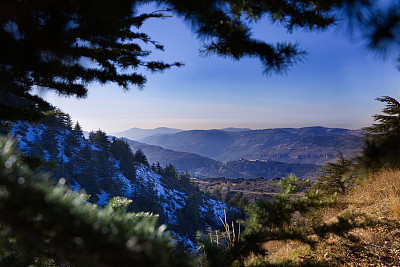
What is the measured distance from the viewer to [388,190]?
570 centimetres

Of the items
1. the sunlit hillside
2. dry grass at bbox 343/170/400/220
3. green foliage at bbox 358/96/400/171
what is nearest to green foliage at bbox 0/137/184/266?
green foliage at bbox 358/96/400/171

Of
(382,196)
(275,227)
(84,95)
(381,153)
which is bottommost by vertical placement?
(382,196)

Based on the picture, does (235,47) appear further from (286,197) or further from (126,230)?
(126,230)

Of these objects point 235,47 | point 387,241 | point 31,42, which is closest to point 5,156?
Result: point 235,47

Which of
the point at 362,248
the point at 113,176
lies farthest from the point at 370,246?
the point at 113,176

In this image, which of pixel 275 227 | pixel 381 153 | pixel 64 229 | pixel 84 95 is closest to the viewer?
pixel 64 229

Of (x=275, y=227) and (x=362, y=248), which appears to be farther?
(x=362, y=248)

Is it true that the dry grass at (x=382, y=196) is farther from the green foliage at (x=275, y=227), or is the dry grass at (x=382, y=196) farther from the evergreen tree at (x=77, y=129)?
the evergreen tree at (x=77, y=129)

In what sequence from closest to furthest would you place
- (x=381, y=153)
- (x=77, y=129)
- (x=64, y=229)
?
(x=64, y=229) < (x=381, y=153) < (x=77, y=129)

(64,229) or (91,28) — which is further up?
(91,28)

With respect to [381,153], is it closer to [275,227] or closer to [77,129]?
[275,227]

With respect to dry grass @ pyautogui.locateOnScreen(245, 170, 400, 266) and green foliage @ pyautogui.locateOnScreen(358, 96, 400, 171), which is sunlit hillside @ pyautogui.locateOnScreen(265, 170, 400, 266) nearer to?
dry grass @ pyautogui.locateOnScreen(245, 170, 400, 266)

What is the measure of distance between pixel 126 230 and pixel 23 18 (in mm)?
2341

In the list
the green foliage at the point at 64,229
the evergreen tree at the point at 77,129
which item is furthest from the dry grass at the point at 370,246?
the evergreen tree at the point at 77,129
